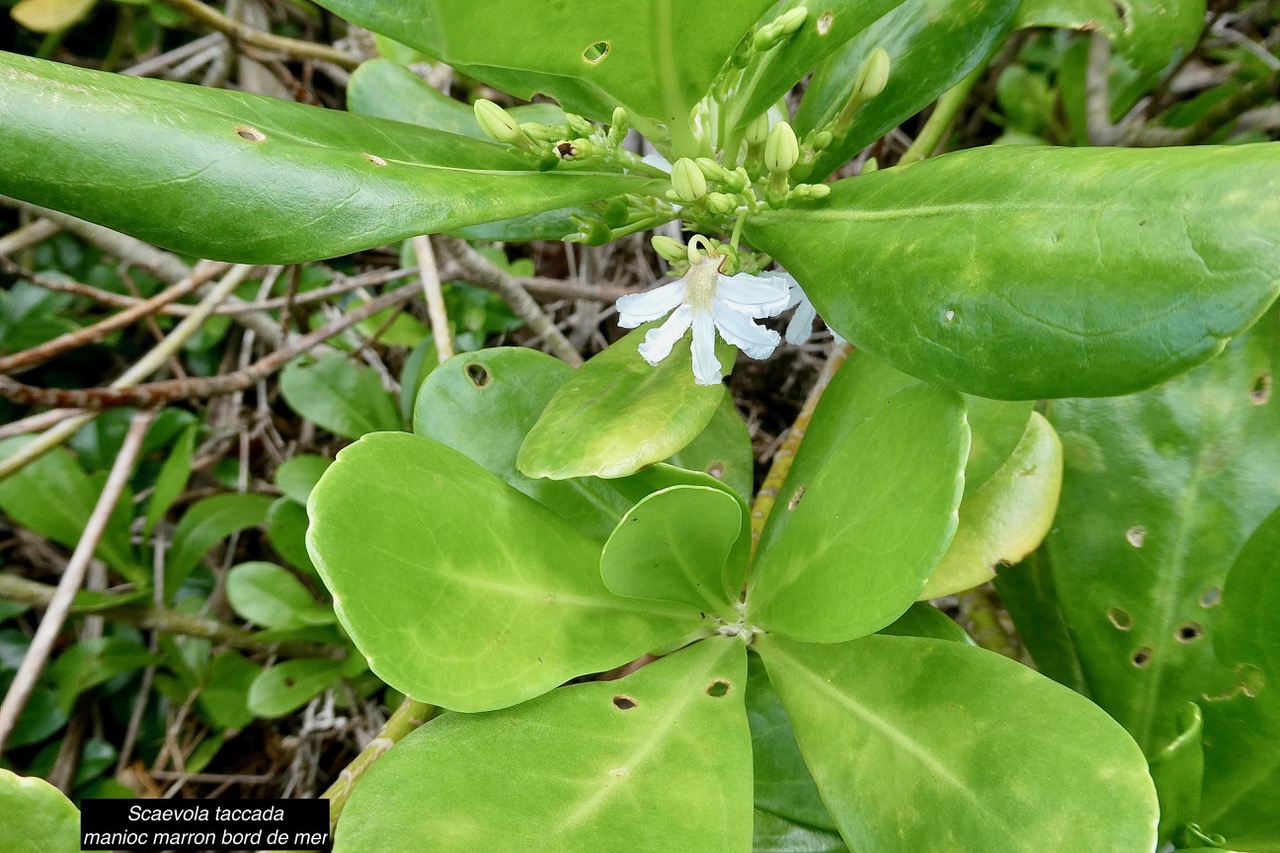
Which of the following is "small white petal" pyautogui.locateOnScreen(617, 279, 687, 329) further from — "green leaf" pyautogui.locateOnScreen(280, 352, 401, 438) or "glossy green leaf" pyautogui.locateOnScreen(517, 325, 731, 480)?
"green leaf" pyautogui.locateOnScreen(280, 352, 401, 438)

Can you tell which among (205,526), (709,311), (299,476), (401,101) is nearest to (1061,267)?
(709,311)

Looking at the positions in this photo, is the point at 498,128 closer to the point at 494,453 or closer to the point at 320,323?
the point at 494,453

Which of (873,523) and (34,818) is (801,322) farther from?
(34,818)

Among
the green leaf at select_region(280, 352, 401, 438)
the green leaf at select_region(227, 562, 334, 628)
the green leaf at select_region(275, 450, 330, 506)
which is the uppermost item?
the green leaf at select_region(280, 352, 401, 438)

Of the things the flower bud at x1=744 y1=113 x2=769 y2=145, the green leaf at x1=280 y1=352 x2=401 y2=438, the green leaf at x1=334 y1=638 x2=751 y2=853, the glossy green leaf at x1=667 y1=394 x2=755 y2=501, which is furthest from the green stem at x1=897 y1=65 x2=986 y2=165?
the green leaf at x1=280 y1=352 x2=401 y2=438

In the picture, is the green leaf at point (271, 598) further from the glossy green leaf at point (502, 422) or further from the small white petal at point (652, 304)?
the small white petal at point (652, 304)

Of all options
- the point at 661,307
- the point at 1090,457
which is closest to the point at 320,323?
the point at 661,307

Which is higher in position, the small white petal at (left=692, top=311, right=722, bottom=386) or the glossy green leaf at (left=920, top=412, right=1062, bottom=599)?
the small white petal at (left=692, top=311, right=722, bottom=386)

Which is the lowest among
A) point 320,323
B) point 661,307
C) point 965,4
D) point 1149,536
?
point 320,323
